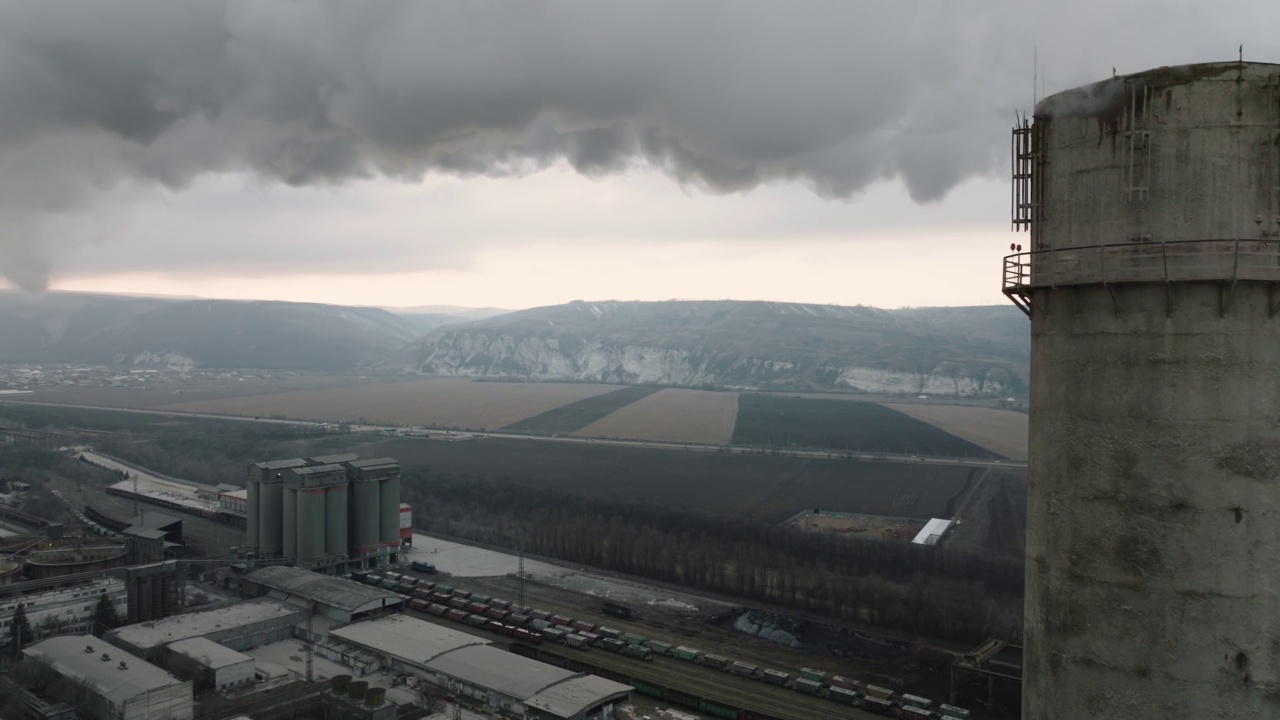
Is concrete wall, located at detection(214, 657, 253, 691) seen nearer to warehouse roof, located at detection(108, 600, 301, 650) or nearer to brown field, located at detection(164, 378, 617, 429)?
warehouse roof, located at detection(108, 600, 301, 650)

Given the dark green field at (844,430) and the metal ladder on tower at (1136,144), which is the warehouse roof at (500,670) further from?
the dark green field at (844,430)

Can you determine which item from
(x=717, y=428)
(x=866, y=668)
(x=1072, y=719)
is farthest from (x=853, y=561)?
(x=717, y=428)

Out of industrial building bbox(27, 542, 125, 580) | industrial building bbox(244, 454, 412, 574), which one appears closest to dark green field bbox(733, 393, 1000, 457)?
industrial building bbox(244, 454, 412, 574)

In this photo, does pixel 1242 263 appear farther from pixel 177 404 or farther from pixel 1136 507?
pixel 177 404

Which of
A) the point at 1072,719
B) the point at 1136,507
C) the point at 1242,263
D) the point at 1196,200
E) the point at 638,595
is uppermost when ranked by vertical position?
the point at 1196,200

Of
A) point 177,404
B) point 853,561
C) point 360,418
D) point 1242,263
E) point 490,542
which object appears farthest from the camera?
point 177,404

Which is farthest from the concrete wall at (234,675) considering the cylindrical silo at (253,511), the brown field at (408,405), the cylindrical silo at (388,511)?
the brown field at (408,405)
